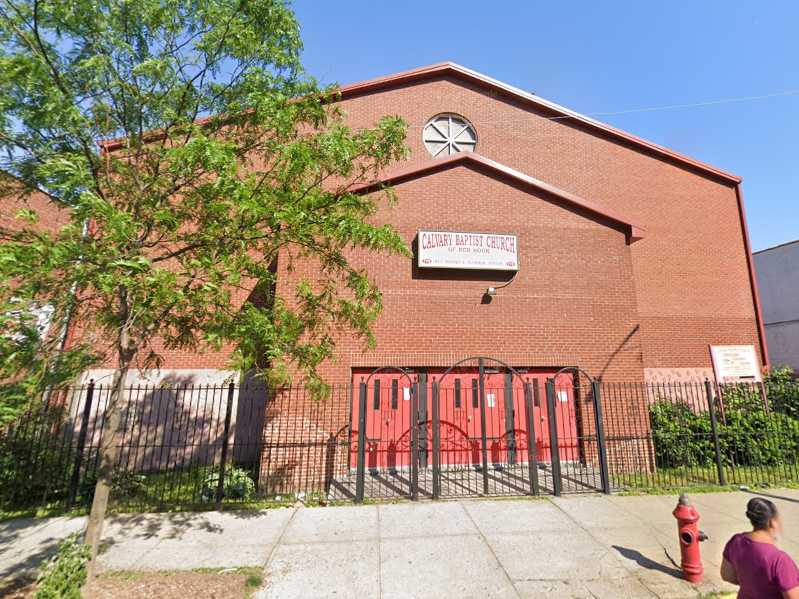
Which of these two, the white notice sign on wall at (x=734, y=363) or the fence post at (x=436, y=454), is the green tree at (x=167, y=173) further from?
the white notice sign on wall at (x=734, y=363)

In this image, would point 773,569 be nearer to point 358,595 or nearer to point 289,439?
point 358,595

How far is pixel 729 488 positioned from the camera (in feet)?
27.7

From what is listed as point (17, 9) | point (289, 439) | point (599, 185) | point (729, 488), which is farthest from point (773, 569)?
point (599, 185)

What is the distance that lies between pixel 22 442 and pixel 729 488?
49.4 feet

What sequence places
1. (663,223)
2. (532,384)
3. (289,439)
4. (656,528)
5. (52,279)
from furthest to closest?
(663,223) < (532,384) < (289,439) < (656,528) < (52,279)

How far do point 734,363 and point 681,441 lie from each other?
19.3 ft

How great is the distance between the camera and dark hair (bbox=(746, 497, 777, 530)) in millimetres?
3115

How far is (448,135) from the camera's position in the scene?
15289mm

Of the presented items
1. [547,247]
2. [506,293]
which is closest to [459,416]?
[506,293]

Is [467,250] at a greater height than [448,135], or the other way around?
[448,135]

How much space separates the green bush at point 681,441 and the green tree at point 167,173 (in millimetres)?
9382

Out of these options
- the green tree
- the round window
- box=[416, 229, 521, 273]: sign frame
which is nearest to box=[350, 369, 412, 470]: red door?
box=[416, 229, 521, 273]: sign frame

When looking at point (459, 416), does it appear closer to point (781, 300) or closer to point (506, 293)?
point (506, 293)

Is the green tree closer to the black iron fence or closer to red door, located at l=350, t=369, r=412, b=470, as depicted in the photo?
the black iron fence
